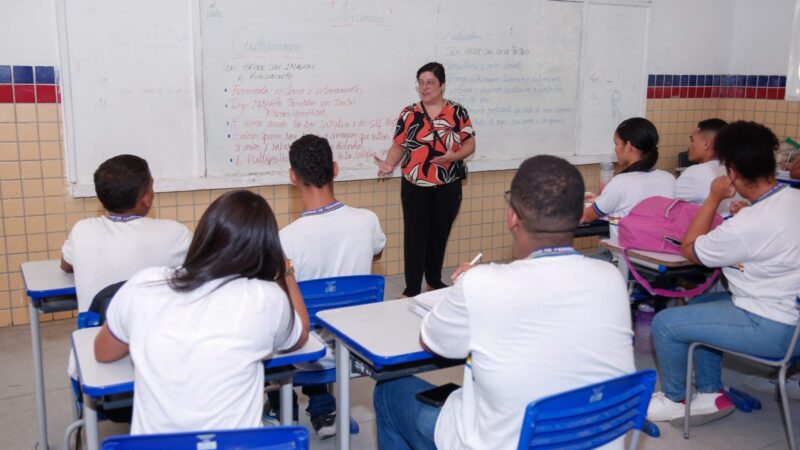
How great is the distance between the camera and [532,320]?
1.75 metres

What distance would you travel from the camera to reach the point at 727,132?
3.17 meters

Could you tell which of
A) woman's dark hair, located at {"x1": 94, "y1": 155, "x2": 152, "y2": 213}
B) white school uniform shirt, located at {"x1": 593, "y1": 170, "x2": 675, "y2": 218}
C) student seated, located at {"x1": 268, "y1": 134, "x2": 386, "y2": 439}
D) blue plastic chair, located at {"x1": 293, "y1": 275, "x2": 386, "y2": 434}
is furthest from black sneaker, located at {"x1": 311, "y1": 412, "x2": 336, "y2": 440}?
white school uniform shirt, located at {"x1": 593, "y1": 170, "x2": 675, "y2": 218}

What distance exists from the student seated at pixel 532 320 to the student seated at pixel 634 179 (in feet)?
7.71

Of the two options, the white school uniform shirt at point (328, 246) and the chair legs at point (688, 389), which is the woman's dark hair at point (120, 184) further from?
the chair legs at point (688, 389)

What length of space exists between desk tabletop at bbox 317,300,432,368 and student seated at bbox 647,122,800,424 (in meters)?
1.36

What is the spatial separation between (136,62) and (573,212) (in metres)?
3.32

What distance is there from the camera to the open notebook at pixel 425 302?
2557mm

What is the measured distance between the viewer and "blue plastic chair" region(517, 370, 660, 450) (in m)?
1.75

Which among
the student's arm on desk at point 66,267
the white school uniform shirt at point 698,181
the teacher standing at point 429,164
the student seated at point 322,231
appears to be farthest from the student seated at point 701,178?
the student's arm on desk at point 66,267

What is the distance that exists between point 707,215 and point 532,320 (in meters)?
1.97

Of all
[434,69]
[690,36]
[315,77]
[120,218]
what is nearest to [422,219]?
[434,69]

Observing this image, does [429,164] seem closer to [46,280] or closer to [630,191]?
[630,191]

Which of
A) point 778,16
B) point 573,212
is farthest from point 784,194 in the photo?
point 778,16

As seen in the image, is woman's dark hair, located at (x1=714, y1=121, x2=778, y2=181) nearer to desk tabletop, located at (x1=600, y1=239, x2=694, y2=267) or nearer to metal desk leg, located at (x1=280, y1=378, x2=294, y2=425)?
desk tabletop, located at (x1=600, y1=239, x2=694, y2=267)
